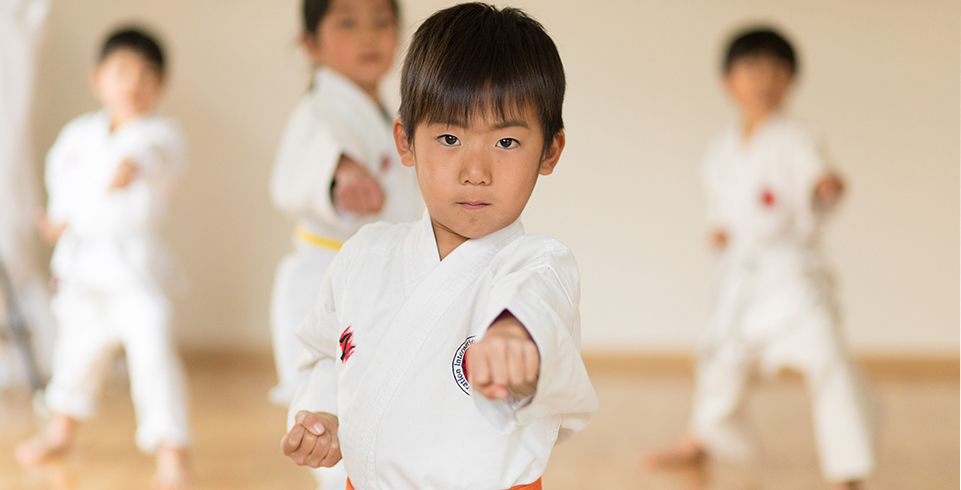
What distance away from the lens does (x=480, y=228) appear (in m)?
0.93

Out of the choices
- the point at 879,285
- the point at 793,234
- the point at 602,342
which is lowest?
the point at 602,342

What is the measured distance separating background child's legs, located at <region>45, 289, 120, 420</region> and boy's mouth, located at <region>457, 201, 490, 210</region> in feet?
7.41

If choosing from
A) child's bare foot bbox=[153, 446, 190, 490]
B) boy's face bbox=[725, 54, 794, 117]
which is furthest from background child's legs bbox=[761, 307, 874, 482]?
child's bare foot bbox=[153, 446, 190, 490]

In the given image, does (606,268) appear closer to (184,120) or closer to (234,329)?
(234,329)

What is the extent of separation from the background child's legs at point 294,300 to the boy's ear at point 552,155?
0.81 meters

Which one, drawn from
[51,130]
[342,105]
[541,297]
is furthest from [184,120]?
[541,297]

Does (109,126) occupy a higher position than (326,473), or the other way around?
(109,126)

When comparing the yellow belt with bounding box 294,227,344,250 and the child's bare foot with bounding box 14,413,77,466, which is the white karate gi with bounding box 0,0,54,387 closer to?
the child's bare foot with bounding box 14,413,77,466

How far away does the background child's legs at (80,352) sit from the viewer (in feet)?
9.12

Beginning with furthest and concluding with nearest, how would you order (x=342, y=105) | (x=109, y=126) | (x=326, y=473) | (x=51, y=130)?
1. (x=51, y=130)
2. (x=109, y=126)
3. (x=342, y=105)
4. (x=326, y=473)

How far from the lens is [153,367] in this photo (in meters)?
2.71

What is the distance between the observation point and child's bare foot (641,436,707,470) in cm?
288

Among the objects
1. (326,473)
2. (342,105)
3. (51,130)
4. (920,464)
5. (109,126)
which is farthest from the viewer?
(51,130)

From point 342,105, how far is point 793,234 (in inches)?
67.6
